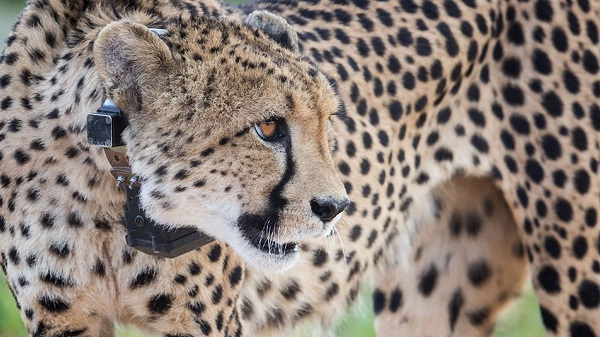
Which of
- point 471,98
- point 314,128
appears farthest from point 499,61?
point 314,128

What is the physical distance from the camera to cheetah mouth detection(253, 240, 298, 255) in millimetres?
2061

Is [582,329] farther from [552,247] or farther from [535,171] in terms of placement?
[535,171]

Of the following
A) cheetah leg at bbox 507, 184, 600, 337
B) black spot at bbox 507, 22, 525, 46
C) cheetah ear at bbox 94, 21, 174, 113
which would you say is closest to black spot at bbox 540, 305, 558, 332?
cheetah leg at bbox 507, 184, 600, 337

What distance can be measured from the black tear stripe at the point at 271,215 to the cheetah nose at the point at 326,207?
0.05m

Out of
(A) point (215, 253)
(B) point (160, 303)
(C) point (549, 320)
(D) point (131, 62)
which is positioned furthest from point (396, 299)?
(D) point (131, 62)

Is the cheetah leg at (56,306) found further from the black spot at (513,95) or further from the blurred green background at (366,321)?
the black spot at (513,95)

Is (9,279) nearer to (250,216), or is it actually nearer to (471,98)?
(250,216)

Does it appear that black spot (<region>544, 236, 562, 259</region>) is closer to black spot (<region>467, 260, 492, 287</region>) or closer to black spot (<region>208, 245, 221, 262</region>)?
black spot (<region>467, 260, 492, 287</region>)

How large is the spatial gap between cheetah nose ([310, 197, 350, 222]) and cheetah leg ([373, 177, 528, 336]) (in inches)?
52.0

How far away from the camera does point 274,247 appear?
2080mm

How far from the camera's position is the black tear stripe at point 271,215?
2012mm

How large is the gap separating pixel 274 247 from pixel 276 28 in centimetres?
43

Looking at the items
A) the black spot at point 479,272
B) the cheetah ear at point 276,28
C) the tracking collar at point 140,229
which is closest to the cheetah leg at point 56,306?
the tracking collar at point 140,229

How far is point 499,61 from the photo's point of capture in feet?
9.99
